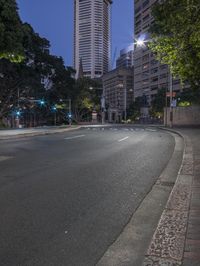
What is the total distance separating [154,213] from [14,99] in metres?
60.7

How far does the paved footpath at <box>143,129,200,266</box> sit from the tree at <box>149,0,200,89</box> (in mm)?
4587

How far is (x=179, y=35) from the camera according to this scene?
12.0 meters

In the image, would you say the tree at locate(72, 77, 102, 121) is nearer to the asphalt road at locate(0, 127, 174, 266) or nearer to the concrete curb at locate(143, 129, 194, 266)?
the asphalt road at locate(0, 127, 174, 266)

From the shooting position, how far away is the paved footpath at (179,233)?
4.57m

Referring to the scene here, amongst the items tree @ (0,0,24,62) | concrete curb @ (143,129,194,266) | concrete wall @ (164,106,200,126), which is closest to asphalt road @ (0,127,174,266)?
concrete curb @ (143,129,194,266)

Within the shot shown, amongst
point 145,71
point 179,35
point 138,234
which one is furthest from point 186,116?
point 145,71

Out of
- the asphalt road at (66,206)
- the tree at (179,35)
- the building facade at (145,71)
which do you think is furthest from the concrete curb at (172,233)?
the building facade at (145,71)

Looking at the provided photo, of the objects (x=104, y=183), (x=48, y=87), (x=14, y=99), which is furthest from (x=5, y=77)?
(x=104, y=183)

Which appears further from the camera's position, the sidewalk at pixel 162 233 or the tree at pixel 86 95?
the tree at pixel 86 95

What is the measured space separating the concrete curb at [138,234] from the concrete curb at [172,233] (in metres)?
0.11

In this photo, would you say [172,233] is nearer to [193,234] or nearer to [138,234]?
[193,234]

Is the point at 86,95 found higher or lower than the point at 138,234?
higher

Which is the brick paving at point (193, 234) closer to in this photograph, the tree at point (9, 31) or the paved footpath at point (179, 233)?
the paved footpath at point (179, 233)

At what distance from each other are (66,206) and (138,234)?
1870 millimetres
